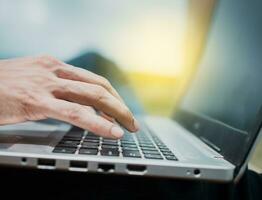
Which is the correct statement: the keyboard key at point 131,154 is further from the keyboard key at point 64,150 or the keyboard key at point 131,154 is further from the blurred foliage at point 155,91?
the blurred foliage at point 155,91

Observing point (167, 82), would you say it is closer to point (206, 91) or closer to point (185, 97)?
point (185, 97)

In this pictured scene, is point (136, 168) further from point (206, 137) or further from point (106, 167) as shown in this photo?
point (206, 137)

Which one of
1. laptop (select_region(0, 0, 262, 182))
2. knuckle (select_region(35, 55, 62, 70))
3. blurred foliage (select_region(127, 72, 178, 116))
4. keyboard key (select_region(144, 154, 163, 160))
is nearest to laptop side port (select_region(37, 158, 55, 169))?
laptop (select_region(0, 0, 262, 182))

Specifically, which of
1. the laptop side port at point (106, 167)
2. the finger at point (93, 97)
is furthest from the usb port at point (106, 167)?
the finger at point (93, 97)

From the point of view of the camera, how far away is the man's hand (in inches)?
18.0

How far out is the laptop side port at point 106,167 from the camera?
1.26ft

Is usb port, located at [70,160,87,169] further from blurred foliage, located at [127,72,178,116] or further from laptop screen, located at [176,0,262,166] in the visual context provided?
blurred foliage, located at [127,72,178,116]

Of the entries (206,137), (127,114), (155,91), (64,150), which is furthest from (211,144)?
(155,91)

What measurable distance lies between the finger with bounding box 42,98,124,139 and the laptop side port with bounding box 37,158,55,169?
8cm

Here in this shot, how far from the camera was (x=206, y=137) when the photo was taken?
65 cm

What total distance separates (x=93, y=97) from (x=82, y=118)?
0.06 m

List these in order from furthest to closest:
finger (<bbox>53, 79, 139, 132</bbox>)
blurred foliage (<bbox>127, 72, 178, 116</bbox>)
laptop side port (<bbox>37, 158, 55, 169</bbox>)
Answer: blurred foliage (<bbox>127, 72, 178, 116</bbox>), finger (<bbox>53, 79, 139, 132</bbox>), laptop side port (<bbox>37, 158, 55, 169</bbox>)

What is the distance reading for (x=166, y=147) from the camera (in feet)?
1.70

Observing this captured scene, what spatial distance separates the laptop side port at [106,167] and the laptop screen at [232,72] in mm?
168
